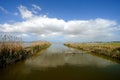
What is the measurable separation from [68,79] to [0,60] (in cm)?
560

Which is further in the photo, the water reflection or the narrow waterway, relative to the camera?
the water reflection

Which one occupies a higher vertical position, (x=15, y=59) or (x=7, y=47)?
(x=7, y=47)

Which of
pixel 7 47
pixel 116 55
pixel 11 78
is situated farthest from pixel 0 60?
pixel 116 55

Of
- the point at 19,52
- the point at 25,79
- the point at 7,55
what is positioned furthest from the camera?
the point at 19,52

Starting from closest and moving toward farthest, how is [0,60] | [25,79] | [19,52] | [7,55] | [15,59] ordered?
[25,79]
[0,60]
[7,55]
[15,59]
[19,52]

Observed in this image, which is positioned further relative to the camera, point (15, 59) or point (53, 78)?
point (15, 59)

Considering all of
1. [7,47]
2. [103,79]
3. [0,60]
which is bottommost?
[103,79]

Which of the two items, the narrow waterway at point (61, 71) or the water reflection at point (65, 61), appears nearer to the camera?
the narrow waterway at point (61, 71)

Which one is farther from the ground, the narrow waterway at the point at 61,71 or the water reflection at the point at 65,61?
the water reflection at the point at 65,61

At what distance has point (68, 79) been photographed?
7.55 meters

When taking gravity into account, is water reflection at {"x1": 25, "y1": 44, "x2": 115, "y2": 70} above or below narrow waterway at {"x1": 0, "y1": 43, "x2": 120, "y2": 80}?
above

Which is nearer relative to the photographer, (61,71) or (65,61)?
(61,71)

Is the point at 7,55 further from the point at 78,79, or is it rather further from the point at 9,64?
the point at 78,79

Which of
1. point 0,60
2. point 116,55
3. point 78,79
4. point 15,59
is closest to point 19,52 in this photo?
point 15,59
